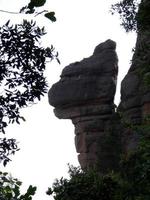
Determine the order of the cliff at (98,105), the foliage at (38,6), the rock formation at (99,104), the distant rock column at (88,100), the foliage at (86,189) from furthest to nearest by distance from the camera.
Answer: the distant rock column at (88,100) → the cliff at (98,105) → the rock formation at (99,104) → the foliage at (86,189) → the foliage at (38,6)

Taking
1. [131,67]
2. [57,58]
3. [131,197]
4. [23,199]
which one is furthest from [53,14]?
[131,67]

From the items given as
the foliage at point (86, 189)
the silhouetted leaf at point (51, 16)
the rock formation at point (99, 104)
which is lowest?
→ the silhouetted leaf at point (51, 16)

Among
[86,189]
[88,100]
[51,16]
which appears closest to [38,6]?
[51,16]

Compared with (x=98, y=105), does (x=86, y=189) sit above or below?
below

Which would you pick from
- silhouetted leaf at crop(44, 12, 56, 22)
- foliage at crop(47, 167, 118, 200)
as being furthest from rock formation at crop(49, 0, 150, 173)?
silhouetted leaf at crop(44, 12, 56, 22)

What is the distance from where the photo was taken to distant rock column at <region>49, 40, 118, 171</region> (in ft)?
113

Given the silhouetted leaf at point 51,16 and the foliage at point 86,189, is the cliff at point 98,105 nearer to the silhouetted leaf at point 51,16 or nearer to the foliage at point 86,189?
the foliage at point 86,189

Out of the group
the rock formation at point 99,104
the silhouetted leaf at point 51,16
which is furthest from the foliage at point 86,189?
the silhouetted leaf at point 51,16

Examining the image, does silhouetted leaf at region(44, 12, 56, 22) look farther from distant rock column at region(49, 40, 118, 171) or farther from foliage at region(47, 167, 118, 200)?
distant rock column at region(49, 40, 118, 171)

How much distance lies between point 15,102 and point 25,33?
88cm

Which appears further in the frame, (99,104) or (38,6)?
(99,104)

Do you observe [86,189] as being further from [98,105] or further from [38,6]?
[38,6]

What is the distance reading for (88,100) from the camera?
34.9 metres

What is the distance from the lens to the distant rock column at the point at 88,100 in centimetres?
3438
